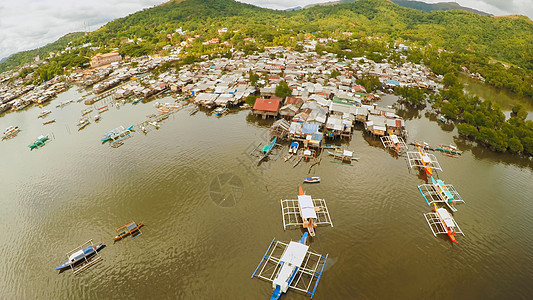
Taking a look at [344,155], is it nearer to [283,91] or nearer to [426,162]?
[426,162]

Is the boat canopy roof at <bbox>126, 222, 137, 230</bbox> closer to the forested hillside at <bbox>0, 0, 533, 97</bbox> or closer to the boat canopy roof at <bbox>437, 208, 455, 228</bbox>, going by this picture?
the boat canopy roof at <bbox>437, 208, 455, 228</bbox>

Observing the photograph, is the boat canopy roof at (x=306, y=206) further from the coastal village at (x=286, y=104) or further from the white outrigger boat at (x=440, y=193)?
the white outrigger boat at (x=440, y=193)

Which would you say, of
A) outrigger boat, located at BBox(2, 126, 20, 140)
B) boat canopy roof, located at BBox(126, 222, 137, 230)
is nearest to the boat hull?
boat canopy roof, located at BBox(126, 222, 137, 230)

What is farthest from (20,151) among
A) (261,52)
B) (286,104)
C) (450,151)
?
(261,52)

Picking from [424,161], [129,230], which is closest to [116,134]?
[129,230]

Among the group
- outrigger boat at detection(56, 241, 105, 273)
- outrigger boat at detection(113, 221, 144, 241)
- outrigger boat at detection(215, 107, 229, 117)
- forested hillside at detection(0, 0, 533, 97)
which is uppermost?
forested hillside at detection(0, 0, 533, 97)

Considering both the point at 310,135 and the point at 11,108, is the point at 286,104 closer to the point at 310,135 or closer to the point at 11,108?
the point at 310,135
